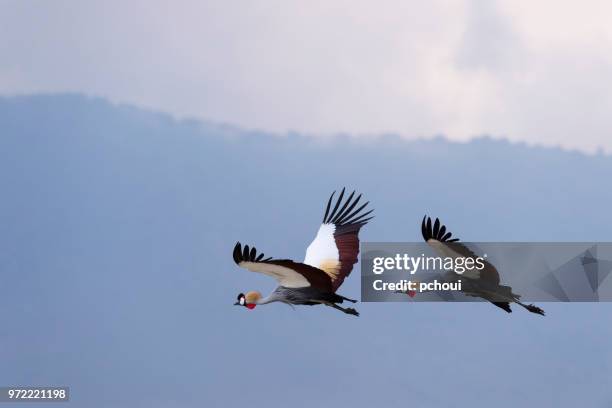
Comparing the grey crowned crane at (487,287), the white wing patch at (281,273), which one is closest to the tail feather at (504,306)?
the grey crowned crane at (487,287)

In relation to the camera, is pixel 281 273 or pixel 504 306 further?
pixel 504 306

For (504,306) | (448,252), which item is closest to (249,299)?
(448,252)

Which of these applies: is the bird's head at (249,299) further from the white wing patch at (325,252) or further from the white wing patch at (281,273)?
the white wing patch at (325,252)

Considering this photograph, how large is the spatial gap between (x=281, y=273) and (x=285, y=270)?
0.58 feet

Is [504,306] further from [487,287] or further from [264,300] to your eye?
[264,300]

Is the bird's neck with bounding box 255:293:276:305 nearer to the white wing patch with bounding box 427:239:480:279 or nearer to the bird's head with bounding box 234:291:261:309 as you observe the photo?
the bird's head with bounding box 234:291:261:309

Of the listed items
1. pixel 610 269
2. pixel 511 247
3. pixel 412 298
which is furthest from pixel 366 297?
pixel 610 269

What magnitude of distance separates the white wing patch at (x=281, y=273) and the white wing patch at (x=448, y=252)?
11.0 ft

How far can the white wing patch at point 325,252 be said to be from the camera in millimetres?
31734

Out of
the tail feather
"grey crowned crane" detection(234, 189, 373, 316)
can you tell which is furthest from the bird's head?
the tail feather

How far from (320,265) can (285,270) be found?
1786mm

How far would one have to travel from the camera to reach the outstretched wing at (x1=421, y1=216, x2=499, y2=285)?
3125 cm

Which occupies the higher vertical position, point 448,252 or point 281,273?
point 448,252

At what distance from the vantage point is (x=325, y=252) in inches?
1262
